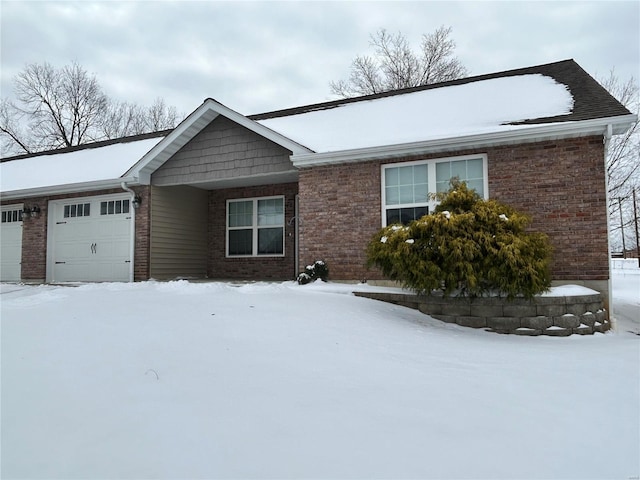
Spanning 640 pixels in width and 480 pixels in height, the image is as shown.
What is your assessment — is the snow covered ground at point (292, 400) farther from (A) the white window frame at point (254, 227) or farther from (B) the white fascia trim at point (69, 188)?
(A) the white window frame at point (254, 227)

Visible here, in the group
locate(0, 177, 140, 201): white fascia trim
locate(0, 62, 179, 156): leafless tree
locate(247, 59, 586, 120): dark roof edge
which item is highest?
locate(0, 62, 179, 156): leafless tree

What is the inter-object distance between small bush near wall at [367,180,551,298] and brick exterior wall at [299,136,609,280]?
2.06ft

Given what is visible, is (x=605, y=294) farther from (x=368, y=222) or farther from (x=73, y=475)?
(x=73, y=475)

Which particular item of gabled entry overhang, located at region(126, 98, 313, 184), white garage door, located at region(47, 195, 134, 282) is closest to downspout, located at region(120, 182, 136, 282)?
white garage door, located at region(47, 195, 134, 282)

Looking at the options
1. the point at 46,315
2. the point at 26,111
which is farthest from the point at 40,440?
the point at 26,111

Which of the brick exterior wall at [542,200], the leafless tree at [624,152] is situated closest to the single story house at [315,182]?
the brick exterior wall at [542,200]

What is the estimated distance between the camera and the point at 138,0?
13.5 metres

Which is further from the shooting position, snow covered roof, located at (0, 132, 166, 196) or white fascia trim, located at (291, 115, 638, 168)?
snow covered roof, located at (0, 132, 166, 196)

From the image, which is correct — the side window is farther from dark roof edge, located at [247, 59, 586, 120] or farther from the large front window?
dark roof edge, located at [247, 59, 586, 120]

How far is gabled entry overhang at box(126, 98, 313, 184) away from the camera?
31.6 feet

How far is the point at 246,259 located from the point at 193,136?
12.2 ft

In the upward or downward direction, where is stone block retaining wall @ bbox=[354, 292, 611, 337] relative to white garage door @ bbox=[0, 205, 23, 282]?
downward

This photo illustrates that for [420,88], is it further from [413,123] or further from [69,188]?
[69,188]

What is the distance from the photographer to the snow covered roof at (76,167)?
1221 cm
